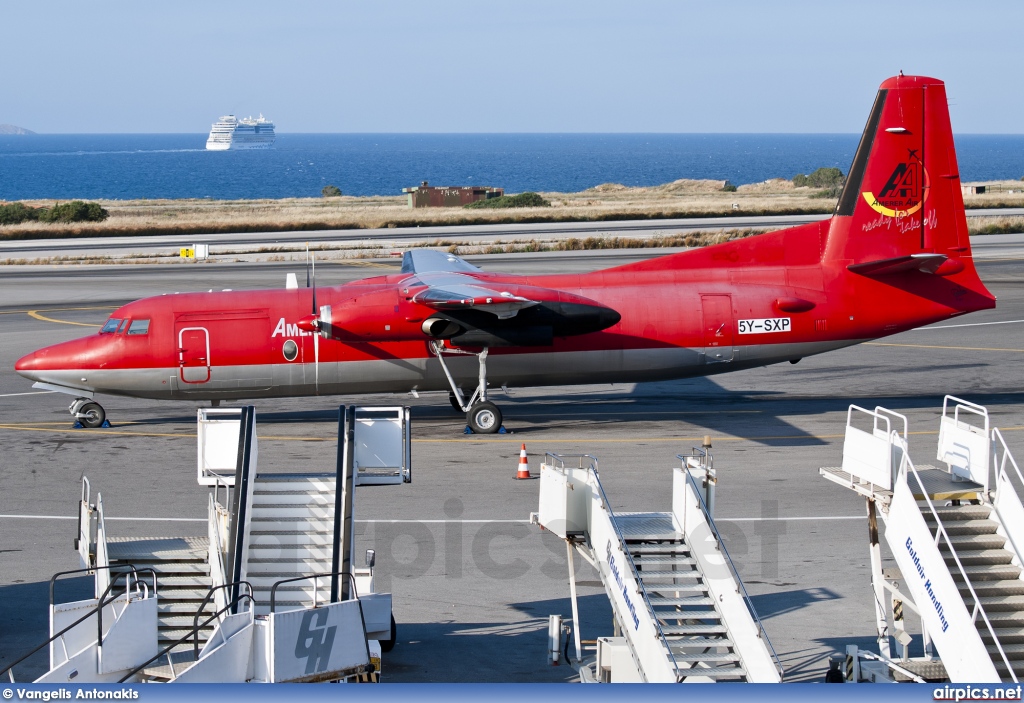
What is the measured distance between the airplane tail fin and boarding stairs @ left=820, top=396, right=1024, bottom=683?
15.0 m

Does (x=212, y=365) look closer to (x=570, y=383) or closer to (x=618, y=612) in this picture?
(x=570, y=383)

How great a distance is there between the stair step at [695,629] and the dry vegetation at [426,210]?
81871 mm

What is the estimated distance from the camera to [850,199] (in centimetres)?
3155

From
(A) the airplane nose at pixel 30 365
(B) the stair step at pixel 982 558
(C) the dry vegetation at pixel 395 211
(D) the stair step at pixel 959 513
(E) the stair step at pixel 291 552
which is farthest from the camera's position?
(C) the dry vegetation at pixel 395 211

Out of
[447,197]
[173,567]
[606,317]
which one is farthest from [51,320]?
[447,197]

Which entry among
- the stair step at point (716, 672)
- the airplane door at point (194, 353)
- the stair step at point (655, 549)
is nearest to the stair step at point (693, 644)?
the stair step at point (716, 672)

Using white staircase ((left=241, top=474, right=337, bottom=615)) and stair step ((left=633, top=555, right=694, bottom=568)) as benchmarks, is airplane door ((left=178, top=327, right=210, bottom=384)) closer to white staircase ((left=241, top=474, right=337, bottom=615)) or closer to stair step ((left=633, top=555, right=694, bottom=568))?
white staircase ((left=241, top=474, right=337, bottom=615))

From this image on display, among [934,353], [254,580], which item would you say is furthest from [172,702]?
[934,353]

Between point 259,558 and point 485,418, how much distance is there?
46.5 feet

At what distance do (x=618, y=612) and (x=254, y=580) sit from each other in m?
5.17

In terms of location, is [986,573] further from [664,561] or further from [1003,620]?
[664,561]

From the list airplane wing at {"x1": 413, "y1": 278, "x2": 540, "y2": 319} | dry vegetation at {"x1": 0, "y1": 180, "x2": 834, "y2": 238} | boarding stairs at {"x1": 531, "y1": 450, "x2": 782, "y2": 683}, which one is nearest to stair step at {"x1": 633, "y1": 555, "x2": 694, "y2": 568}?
boarding stairs at {"x1": 531, "y1": 450, "x2": 782, "y2": 683}

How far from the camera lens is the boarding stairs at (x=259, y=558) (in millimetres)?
13477

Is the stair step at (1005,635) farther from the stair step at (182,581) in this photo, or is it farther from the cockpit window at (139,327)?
the cockpit window at (139,327)
